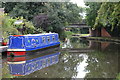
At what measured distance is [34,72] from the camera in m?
8.91

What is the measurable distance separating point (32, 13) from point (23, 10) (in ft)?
4.06

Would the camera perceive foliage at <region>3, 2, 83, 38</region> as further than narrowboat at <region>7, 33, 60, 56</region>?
Yes

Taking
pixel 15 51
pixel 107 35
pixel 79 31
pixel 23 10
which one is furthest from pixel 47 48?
pixel 79 31

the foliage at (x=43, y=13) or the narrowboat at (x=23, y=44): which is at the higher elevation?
the foliage at (x=43, y=13)

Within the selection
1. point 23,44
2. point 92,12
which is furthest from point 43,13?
point 23,44

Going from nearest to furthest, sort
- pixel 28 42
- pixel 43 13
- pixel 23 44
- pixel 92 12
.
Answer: pixel 23 44 → pixel 28 42 → pixel 43 13 → pixel 92 12

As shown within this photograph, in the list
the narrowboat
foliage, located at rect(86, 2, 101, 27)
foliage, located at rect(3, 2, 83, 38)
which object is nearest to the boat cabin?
the narrowboat

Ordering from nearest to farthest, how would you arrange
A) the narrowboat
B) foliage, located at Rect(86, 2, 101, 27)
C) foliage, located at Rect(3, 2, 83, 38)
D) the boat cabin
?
the narrowboat → the boat cabin → foliage, located at Rect(3, 2, 83, 38) → foliage, located at Rect(86, 2, 101, 27)

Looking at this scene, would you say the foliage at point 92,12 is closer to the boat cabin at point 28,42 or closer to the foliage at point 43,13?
the foliage at point 43,13

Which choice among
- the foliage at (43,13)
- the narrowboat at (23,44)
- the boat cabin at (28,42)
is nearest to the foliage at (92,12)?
the foliage at (43,13)

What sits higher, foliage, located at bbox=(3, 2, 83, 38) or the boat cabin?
foliage, located at bbox=(3, 2, 83, 38)

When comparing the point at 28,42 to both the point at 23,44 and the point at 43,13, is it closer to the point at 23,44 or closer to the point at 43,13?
the point at 23,44

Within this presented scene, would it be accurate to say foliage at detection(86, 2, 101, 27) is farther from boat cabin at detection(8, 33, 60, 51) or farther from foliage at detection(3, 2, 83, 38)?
boat cabin at detection(8, 33, 60, 51)

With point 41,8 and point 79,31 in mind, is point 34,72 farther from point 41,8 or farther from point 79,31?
point 79,31
